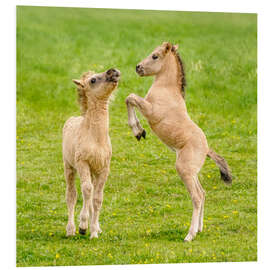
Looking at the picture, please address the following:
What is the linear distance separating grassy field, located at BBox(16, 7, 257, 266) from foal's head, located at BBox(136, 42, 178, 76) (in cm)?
96

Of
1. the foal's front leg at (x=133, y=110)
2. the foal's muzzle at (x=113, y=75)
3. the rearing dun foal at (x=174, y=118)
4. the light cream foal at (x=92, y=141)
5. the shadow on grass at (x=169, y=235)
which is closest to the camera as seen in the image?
the foal's muzzle at (x=113, y=75)

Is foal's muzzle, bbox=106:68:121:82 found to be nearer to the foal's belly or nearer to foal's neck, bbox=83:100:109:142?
foal's neck, bbox=83:100:109:142

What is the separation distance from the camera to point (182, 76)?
21.7ft

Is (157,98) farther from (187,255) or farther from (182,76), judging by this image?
(187,255)

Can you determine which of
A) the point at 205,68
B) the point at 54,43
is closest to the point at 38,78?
the point at 54,43

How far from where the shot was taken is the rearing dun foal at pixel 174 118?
21.2 feet

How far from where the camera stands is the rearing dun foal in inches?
254

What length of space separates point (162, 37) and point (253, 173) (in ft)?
7.67

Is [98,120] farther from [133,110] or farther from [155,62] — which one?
[155,62]

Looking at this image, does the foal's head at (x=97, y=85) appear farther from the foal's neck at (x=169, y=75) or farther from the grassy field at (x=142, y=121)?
the grassy field at (x=142, y=121)

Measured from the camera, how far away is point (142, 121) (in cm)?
941

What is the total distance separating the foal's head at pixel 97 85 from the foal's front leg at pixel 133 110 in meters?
0.26

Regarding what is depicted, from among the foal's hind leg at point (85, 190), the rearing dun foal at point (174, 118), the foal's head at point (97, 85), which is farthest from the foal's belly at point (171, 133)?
the foal's hind leg at point (85, 190)

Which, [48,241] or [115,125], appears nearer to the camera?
[48,241]
